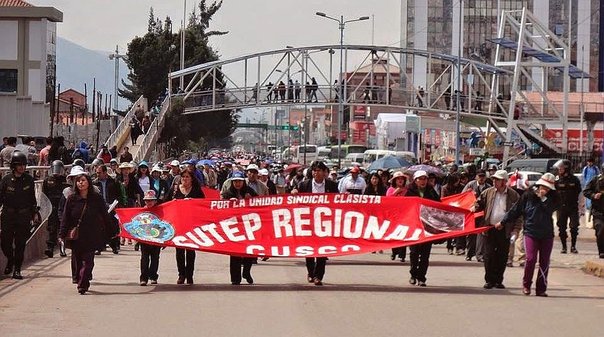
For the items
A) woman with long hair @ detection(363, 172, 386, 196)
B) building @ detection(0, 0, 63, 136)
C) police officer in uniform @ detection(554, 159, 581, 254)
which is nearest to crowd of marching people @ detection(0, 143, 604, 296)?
woman with long hair @ detection(363, 172, 386, 196)

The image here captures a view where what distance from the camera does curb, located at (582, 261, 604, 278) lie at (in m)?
21.3

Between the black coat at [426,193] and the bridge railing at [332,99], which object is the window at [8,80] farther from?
the black coat at [426,193]

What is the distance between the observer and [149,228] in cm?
1841

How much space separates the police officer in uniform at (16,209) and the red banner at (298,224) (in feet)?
4.67

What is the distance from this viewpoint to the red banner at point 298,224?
18.4 meters

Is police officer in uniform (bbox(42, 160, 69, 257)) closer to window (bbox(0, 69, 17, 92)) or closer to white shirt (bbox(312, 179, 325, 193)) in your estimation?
white shirt (bbox(312, 179, 325, 193))

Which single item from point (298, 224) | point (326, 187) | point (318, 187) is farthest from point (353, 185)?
point (298, 224)

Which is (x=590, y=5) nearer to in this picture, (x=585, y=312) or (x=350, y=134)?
(x=350, y=134)

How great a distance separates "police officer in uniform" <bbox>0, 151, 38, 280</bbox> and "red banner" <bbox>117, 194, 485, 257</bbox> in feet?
4.67

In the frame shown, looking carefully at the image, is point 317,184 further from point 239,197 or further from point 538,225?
point 538,225

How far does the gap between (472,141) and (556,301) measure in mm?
70715

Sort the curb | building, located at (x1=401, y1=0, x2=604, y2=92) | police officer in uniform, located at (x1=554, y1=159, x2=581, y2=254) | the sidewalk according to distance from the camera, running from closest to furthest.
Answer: the curb < the sidewalk < police officer in uniform, located at (x1=554, y1=159, x2=581, y2=254) < building, located at (x1=401, y1=0, x2=604, y2=92)

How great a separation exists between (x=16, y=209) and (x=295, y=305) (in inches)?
213

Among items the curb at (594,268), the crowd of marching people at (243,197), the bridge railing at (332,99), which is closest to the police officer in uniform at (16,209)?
the crowd of marching people at (243,197)
